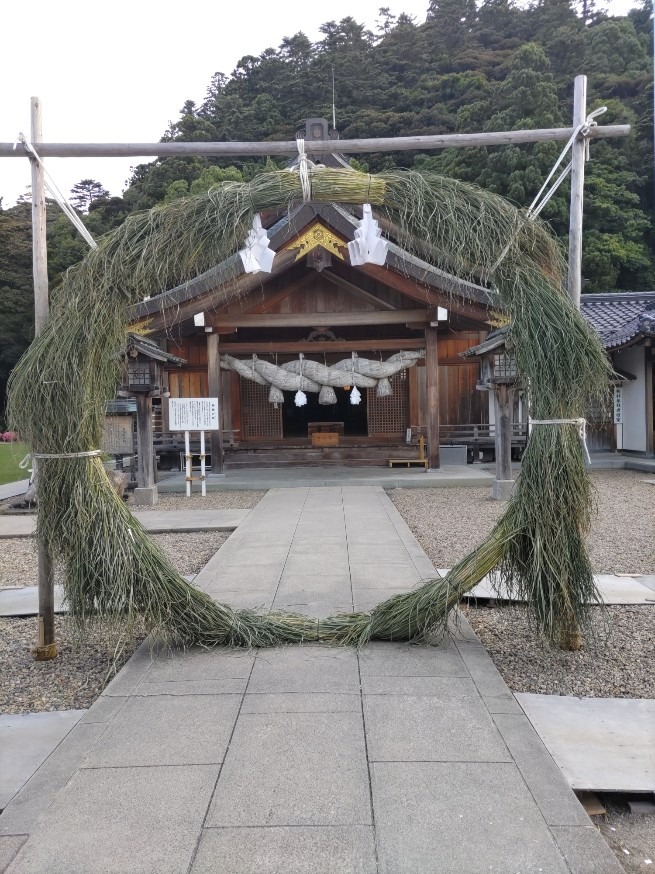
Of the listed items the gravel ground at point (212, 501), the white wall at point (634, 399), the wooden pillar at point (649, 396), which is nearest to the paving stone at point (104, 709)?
the gravel ground at point (212, 501)

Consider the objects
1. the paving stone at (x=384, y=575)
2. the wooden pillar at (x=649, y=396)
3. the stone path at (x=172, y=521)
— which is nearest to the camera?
the paving stone at (x=384, y=575)

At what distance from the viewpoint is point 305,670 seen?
362cm

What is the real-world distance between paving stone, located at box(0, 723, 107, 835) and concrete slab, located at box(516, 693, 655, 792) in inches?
80.5

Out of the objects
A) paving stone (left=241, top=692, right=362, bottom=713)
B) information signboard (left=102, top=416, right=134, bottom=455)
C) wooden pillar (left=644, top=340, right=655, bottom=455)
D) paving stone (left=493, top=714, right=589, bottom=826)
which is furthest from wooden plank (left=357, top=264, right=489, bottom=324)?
paving stone (left=493, top=714, right=589, bottom=826)

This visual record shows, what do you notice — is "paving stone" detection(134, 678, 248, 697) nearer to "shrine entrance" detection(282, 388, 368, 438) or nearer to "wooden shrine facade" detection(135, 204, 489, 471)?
"wooden shrine facade" detection(135, 204, 489, 471)

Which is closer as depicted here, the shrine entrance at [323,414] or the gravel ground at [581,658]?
the gravel ground at [581,658]

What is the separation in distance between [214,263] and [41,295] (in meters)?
1.11

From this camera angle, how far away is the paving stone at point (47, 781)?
238 cm

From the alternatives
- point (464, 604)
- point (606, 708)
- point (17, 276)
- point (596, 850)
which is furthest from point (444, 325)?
point (17, 276)

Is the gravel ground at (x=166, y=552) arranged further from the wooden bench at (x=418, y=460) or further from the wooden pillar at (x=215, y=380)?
the wooden bench at (x=418, y=460)

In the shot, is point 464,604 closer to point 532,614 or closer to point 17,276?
point 532,614

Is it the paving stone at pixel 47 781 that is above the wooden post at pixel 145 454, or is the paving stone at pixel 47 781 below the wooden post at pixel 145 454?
below

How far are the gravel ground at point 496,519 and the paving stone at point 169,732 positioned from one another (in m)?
3.48

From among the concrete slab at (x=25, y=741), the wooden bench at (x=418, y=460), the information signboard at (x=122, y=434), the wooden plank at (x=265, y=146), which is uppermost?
the wooden plank at (x=265, y=146)
